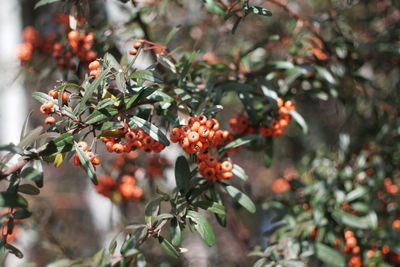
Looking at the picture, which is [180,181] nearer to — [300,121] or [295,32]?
[300,121]

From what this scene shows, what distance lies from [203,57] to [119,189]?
1144 mm

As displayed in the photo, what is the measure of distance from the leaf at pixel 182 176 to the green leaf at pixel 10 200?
1.97 ft

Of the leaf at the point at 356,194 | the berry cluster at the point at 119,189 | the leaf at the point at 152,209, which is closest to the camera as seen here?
the leaf at the point at 152,209

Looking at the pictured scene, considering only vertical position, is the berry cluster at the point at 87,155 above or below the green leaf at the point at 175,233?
above

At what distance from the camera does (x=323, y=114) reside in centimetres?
340

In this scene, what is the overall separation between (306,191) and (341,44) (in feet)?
2.87

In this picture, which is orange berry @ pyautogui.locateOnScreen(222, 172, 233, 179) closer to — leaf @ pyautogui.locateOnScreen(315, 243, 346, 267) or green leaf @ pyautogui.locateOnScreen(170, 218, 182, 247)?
green leaf @ pyautogui.locateOnScreen(170, 218, 182, 247)

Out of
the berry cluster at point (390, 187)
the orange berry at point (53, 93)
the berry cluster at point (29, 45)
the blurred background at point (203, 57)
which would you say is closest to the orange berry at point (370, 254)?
the berry cluster at point (390, 187)

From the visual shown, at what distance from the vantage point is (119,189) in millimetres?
2455

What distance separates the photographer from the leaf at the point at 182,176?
5.12 feet

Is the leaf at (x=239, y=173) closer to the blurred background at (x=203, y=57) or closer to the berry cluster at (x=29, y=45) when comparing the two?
the blurred background at (x=203, y=57)

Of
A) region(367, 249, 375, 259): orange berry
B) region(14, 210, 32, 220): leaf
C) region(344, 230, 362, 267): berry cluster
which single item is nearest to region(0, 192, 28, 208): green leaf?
region(14, 210, 32, 220): leaf

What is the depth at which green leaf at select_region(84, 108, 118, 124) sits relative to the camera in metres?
1.34

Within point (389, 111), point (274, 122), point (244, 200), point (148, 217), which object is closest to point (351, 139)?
point (389, 111)
